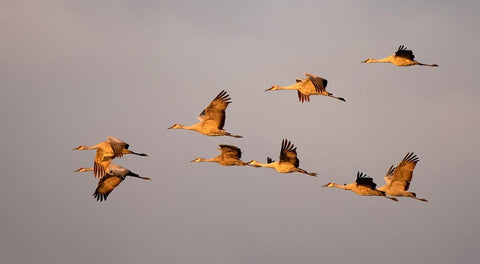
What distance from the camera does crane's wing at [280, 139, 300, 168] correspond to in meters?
37.2

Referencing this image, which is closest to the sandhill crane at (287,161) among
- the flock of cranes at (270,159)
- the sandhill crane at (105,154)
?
the flock of cranes at (270,159)

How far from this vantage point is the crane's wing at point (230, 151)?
38.6 meters

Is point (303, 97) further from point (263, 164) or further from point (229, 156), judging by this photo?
point (229, 156)

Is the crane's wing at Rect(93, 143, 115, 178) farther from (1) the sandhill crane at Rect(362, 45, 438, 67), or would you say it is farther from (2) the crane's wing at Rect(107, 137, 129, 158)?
(1) the sandhill crane at Rect(362, 45, 438, 67)

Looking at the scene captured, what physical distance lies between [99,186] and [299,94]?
7815mm

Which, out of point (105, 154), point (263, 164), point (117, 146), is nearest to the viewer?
point (117, 146)

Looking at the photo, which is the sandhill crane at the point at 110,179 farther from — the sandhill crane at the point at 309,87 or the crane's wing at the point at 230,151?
the sandhill crane at the point at 309,87

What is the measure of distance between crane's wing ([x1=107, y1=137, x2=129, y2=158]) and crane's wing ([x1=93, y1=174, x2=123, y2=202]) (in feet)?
11.0

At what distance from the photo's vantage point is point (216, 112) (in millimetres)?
37188

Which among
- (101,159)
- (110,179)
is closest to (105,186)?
(110,179)

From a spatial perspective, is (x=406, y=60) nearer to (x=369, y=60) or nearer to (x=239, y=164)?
(x=369, y=60)

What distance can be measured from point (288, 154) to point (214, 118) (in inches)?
107

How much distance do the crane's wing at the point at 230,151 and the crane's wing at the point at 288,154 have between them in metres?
1.90

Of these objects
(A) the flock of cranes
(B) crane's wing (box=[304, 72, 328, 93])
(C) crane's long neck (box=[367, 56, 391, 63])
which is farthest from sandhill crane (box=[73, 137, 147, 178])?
(C) crane's long neck (box=[367, 56, 391, 63])
